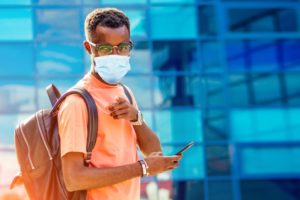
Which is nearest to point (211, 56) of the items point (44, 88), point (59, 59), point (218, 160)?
point (218, 160)

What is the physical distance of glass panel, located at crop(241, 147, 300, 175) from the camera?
16.0 metres

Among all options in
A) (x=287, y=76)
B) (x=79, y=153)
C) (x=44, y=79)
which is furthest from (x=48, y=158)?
(x=287, y=76)

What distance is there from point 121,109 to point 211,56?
1379 cm

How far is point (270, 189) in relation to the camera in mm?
15836

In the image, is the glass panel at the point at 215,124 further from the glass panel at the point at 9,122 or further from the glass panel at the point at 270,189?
the glass panel at the point at 9,122

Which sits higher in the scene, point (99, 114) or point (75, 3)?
point (75, 3)

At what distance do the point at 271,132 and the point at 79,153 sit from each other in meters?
14.3

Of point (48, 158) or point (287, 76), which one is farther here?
point (287, 76)

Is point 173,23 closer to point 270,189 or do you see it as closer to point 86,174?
point 270,189

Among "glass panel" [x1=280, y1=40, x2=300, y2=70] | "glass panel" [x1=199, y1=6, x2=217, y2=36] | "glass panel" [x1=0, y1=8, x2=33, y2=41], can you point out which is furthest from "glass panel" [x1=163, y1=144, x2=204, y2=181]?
"glass panel" [x1=0, y1=8, x2=33, y2=41]

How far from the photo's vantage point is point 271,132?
52.8ft

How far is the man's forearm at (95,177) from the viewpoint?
2174mm

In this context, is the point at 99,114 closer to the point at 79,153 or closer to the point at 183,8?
the point at 79,153

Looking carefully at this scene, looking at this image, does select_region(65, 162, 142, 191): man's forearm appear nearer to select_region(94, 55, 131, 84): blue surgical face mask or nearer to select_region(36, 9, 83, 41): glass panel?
select_region(94, 55, 131, 84): blue surgical face mask
